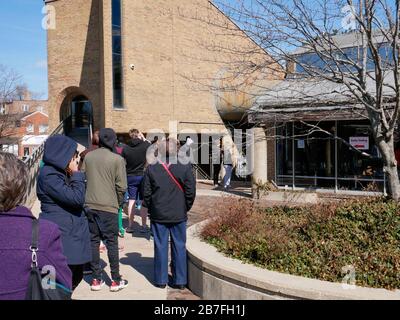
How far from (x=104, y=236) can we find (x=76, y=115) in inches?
889

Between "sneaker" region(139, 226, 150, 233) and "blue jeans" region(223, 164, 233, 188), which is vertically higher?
"blue jeans" region(223, 164, 233, 188)

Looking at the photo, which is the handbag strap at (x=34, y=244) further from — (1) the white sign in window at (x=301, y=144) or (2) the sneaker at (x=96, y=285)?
(1) the white sign in window at (x=301, y=144)

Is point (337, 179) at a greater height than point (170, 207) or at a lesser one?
lesser

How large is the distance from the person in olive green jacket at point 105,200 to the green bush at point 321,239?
1373 mm

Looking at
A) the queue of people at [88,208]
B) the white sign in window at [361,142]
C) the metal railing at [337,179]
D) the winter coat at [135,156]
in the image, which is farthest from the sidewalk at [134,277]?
the white sign in window at [361,142]

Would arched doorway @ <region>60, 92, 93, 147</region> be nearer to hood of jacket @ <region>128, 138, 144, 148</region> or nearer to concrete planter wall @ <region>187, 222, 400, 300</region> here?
hood of jacket @ <region>128, 138, 144, 148</region>

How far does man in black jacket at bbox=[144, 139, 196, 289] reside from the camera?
235 inches

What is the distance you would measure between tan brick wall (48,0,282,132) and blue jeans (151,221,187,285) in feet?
52.3

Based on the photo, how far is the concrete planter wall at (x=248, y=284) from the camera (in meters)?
4.27

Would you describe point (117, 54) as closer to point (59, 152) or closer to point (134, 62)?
point (134, 62)

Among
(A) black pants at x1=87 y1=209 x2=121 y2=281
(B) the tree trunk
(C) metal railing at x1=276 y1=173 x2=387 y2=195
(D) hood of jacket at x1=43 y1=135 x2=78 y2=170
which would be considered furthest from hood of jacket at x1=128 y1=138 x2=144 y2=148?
(C) metal railing at x1=276 y1=173 x2=387 y2=195

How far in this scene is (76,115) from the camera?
2736 centimetres

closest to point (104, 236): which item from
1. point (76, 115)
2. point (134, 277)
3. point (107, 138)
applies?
point (134, 277)
